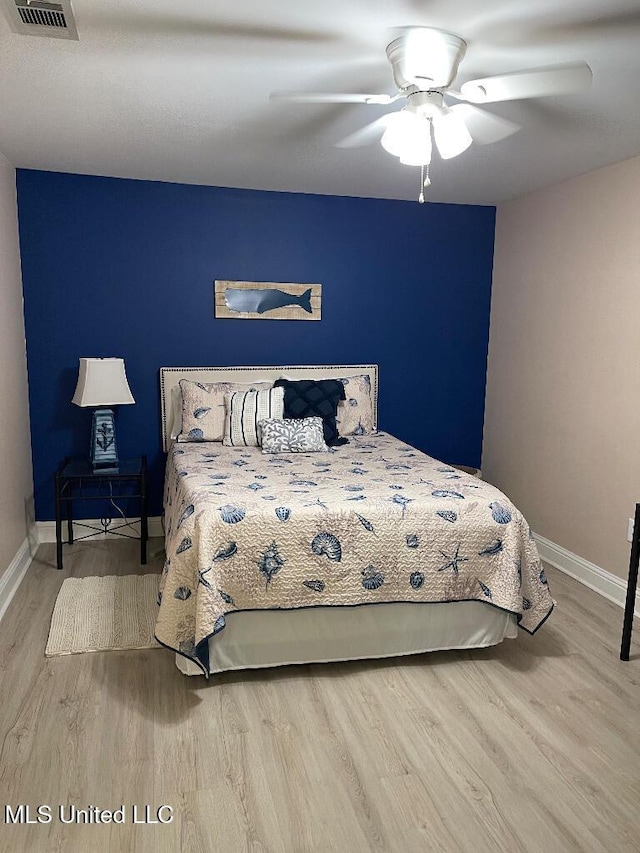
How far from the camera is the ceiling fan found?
6.56 ft

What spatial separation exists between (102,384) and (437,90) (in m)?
2.56

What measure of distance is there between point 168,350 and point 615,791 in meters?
3.47

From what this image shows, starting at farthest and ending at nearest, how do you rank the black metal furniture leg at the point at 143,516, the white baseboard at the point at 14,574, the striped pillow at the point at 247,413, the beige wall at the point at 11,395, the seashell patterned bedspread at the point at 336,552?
the striped pillow at the point at 247,413 → the black metal furniture leg at the point at 143,516 → the beige wall at the point at 11,395 → the white baseboard at the point at 14,574 → the seashell patterned bedspread at the point at 336,552

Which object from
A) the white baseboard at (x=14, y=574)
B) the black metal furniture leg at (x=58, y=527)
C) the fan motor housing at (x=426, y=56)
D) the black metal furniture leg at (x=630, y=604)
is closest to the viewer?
the fan motor housing at (x=426, y=56)

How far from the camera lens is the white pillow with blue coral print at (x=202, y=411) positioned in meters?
4.06

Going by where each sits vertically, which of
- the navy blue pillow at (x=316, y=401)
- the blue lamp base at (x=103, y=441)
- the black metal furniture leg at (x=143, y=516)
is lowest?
the black metal furniture leg at (x=143, y=516)

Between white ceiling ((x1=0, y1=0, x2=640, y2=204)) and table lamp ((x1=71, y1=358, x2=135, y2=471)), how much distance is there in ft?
3.88

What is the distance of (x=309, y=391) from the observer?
4156 millimetres

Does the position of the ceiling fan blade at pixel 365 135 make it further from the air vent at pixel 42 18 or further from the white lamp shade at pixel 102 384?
the white lamp shade at pixel 102 384

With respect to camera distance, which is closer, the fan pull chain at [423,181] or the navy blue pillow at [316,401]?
the fan pull chain at [423,181]

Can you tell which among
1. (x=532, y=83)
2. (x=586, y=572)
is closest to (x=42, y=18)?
(x=532, y=83)

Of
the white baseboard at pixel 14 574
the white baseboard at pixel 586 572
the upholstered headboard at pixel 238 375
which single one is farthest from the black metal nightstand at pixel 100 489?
the white baseboard at pixel 586 572

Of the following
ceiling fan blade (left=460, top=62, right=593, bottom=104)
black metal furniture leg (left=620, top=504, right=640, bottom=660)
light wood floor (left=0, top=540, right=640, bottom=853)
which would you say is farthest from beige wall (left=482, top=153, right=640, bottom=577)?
ceiling fan blade (left=460, top=62, right=593, bottom=104)

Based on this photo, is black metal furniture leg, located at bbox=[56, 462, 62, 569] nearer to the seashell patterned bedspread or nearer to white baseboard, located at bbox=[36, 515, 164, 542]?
white baseboard, located at bbox=[36, 515, 164, 542]
